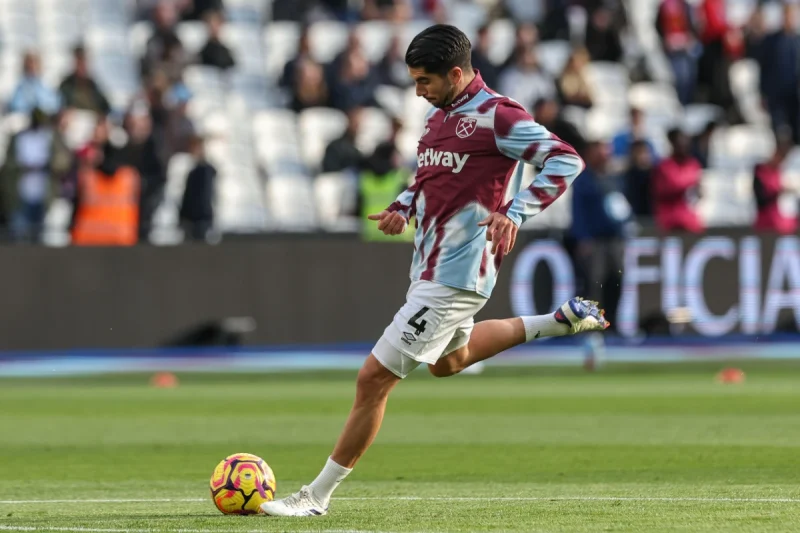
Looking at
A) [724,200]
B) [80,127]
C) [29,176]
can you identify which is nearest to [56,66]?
[80,127]

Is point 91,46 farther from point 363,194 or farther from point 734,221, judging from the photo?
point 734,221

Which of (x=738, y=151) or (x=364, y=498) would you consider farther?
(x=738, y=151)

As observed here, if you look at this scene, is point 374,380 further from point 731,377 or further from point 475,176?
point 731,377

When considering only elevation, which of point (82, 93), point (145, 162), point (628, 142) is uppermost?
point (82, 93)

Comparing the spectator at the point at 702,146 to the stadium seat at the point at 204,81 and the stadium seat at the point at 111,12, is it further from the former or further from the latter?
the stadium seat at the point at 111,12

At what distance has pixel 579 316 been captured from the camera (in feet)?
28.8

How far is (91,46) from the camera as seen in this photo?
26.0 metres

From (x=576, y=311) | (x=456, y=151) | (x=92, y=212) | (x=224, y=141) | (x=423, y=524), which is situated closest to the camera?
(x=423, y=524)

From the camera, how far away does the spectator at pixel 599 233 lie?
2139 centimetres

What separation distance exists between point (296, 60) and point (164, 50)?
6.30ft

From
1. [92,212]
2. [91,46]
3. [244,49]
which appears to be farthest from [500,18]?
[92,212]

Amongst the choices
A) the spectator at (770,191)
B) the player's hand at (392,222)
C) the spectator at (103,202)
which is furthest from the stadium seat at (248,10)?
the player's hand at (392,222)

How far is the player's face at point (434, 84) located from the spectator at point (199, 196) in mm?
13669

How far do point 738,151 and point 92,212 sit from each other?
10642 millimetres
